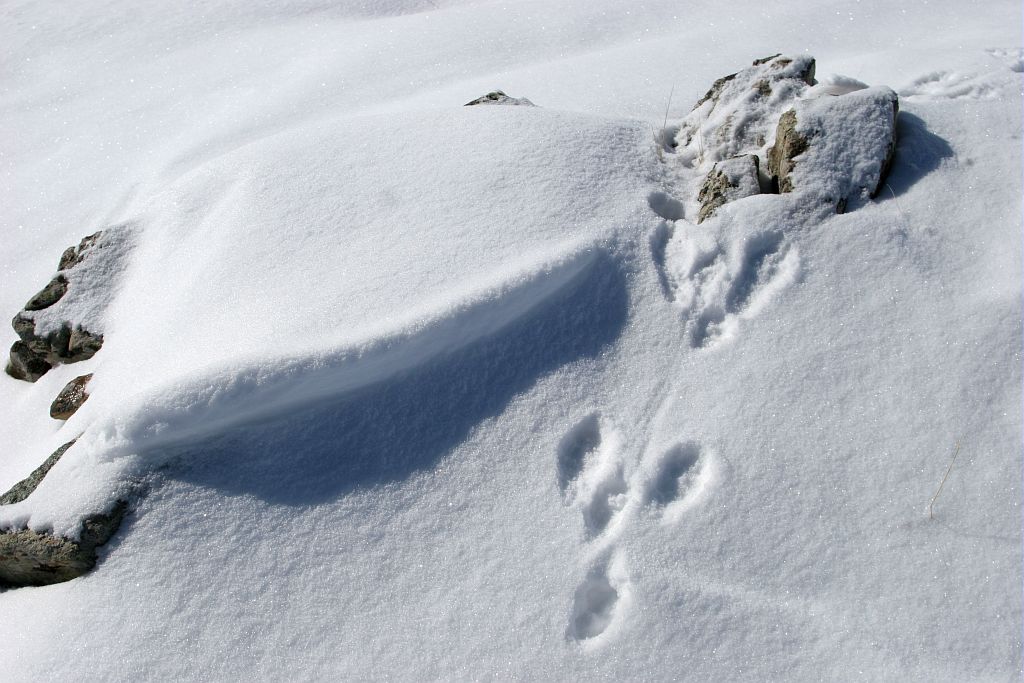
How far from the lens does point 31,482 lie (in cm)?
228

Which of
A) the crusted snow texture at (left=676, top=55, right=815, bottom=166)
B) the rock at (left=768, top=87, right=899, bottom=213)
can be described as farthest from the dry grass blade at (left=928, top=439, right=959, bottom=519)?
the crusted snow texture at (left=676, top=55, right=815, bottom=166)

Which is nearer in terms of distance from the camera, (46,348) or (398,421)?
(398,421)

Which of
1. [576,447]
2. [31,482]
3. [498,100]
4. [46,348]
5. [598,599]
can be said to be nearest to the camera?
[598,599]

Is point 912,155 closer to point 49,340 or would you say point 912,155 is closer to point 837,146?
point 837,146

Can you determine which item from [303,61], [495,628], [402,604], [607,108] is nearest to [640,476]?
[495,628]

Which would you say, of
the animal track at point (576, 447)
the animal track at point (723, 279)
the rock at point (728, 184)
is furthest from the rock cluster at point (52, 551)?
the rock at point (728, 184)

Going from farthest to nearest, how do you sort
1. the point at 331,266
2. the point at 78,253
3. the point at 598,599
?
the point at 78,253
the point at 331,266
the point at 598,599

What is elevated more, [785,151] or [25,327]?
[785,151]

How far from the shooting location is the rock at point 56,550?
2.01m

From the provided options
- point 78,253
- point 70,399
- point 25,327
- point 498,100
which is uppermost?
Result: point 498,100

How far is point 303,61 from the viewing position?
493 cm

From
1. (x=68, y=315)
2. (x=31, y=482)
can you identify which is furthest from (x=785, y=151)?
(x=68, y=315)

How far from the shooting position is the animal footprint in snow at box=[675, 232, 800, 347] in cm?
230

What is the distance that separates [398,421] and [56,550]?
3.34ft
